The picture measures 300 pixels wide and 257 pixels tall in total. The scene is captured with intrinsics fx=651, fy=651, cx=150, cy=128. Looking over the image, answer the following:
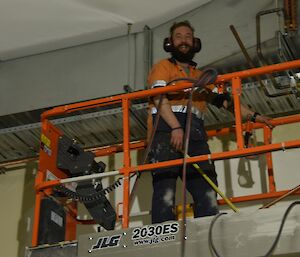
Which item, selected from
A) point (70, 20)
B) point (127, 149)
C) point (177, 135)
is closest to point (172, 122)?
point (177, 135)

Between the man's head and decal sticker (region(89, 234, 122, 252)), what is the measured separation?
1.60m

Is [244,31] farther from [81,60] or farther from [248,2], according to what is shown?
[81,60]

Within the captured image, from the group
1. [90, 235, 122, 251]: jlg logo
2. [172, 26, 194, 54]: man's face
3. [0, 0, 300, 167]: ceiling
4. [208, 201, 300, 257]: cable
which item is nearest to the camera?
[208, 201, 300, 257]: cable

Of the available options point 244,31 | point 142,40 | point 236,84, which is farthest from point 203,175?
point 142,40

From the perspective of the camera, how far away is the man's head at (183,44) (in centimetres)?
505

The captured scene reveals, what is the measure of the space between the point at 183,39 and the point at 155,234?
1.70 m

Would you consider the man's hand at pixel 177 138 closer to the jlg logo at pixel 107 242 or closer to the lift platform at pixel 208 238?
the lift platform at pixel 208 238

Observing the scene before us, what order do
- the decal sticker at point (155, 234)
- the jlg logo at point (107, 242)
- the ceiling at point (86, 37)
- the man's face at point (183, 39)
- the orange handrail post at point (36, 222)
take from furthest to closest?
the ceiling at point (86, 37) < the man's face at point (183, 39) < the orange handrail post at point (36, 222) < the jlg logo at point (107, 242) < the decal sticker at point (155, 234)

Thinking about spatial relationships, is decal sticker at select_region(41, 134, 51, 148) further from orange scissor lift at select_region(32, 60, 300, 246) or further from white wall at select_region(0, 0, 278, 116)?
white wall at select_region(0, 0, 278, 116)

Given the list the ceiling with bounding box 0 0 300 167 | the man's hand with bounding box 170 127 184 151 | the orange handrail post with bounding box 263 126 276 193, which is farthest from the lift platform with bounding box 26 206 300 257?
the ceiling with bounding box 0 0 300 167

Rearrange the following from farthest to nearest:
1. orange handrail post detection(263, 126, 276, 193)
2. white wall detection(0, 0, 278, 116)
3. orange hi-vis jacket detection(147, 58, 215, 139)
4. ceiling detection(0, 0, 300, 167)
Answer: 1. ceiling detection(0, 0, 300, 167)
2. white wall detection(0, 0, 278, 116)
3. orange handrail post detection(263, 126, 276, 193)
4. orange hi-vis jacket detection(147, 58, 215, 139)

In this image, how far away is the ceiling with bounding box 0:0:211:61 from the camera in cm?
638

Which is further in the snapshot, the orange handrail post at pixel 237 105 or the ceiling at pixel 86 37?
the ceiling at pixel 86 37

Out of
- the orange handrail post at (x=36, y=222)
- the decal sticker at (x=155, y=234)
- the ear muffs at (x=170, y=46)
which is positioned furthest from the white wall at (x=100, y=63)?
the decal sticker at (x=155, y=234)
